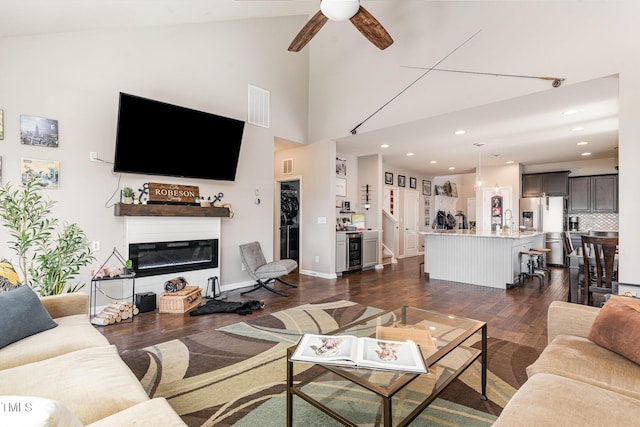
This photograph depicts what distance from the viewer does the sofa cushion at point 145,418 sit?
102cm

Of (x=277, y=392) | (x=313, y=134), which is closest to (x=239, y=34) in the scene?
(x=313, y=134)

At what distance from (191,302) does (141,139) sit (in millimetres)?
2139

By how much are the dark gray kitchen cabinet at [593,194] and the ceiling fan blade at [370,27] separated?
6.70 metres

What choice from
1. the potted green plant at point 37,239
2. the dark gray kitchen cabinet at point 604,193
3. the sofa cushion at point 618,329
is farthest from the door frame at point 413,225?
the potted green plant at point 37,239

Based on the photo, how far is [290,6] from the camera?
5297mm

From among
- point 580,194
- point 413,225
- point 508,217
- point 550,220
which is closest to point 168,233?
point 413,225

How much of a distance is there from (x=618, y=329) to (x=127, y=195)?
4.63 metres

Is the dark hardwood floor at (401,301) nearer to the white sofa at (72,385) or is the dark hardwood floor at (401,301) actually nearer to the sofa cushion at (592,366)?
the white sofa at (72,385)

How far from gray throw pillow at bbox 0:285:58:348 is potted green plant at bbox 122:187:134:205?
2.07 m

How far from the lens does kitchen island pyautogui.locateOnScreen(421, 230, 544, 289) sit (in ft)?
16.2

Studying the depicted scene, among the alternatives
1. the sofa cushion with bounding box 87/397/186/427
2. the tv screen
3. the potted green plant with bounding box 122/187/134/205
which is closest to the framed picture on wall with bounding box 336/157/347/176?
the tv screen

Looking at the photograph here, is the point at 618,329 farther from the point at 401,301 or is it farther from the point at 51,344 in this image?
the point at 51,344

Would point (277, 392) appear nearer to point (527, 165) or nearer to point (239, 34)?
point (239, 34)

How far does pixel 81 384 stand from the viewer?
1.31 meters
